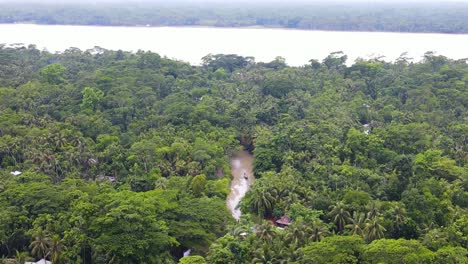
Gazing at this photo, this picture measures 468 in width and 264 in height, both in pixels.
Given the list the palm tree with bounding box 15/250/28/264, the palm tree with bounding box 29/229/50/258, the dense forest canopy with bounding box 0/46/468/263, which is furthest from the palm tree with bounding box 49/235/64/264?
the palm tree with bounding box 15/250/28/264

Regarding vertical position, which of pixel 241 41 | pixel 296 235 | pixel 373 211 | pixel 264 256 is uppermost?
pixel 241 41

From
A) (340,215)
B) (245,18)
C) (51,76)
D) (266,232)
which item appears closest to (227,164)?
(340,215)

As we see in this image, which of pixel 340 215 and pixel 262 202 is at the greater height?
pixel 340 215

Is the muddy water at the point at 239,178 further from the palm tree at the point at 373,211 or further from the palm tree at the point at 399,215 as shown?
the palm tree at the point at 399,215

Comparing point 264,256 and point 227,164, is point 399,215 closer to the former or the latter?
point 264,256

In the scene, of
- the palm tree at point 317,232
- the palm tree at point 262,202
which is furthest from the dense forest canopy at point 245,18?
the palm tree at point 317,232

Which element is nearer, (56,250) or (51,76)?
(56,250)
